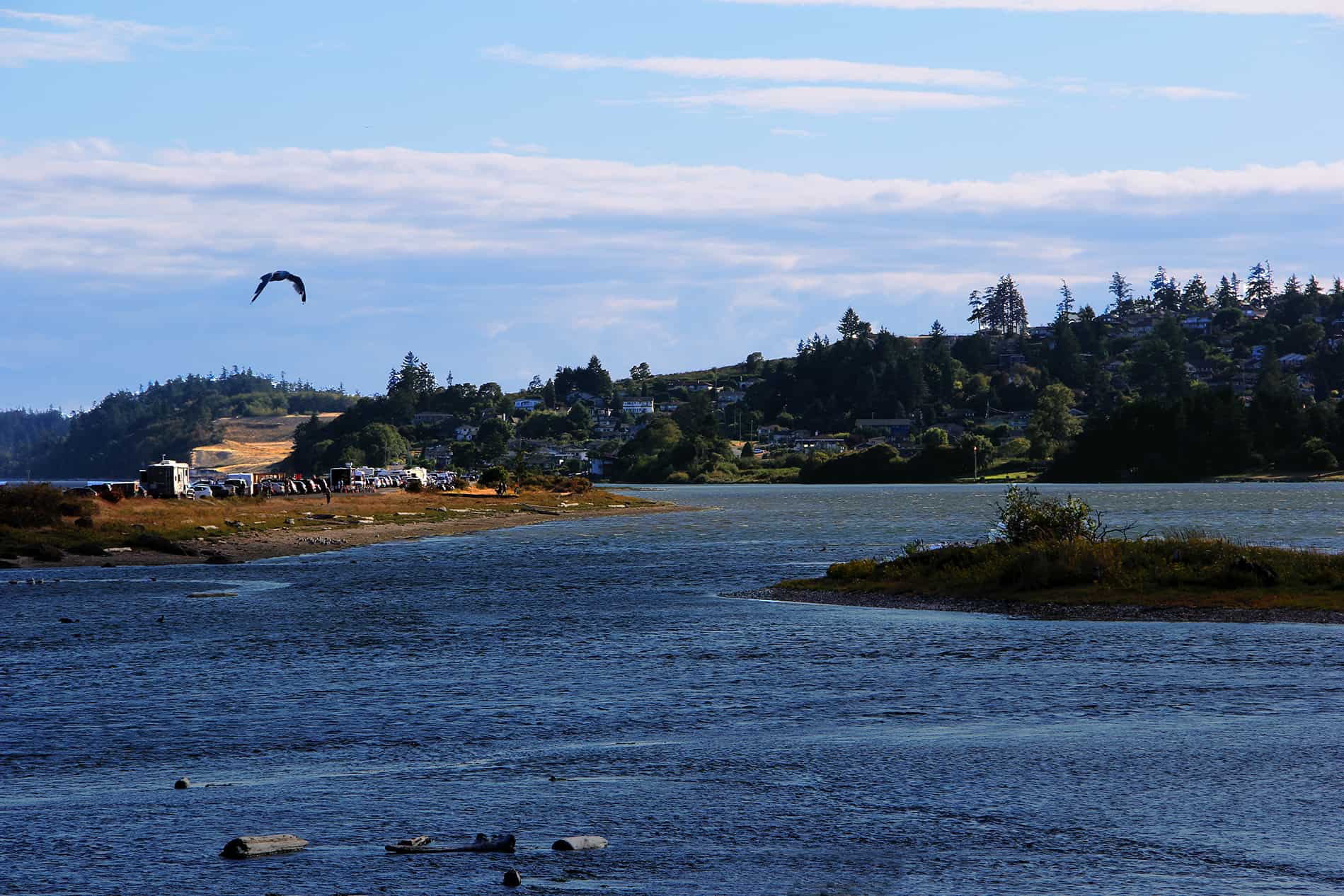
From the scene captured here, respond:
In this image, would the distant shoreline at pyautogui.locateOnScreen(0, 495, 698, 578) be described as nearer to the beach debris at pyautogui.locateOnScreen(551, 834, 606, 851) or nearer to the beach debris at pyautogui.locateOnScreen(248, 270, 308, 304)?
the beach debris at pyautogui.locateOnScreen(248, 270, 308, 304)

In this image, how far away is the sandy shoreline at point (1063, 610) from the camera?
49.7 m

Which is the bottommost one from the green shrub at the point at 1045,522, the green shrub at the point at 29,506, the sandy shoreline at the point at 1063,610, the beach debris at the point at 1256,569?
the sandy shoreline at the point at 1063,610

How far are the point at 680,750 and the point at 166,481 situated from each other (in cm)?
12637

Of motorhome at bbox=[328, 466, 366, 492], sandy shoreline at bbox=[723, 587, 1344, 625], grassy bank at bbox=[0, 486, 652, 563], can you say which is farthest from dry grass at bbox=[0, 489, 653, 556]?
sandy shoreline at bbox=[723, 587, 1344, 625]

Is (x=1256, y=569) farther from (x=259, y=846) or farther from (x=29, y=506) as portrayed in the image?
(x=29, y=506)

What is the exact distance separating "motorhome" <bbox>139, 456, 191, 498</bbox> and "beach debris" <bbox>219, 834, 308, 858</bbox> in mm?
127160

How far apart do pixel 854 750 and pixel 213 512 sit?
327 feet

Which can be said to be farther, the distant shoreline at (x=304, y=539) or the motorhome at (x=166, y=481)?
the motorhome at (x=166, y=481)

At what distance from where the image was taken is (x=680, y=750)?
29.3 m

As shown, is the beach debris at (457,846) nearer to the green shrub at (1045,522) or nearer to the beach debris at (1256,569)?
the beach debris at (1256,569)

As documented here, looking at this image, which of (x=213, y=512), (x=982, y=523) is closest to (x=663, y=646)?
(x=213, y=512)

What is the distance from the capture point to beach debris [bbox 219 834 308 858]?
70.1ft

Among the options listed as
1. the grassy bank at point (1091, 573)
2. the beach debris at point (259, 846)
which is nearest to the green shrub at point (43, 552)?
the grassy bank at point (1091, 573)

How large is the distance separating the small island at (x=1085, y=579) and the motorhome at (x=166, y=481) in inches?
3719
